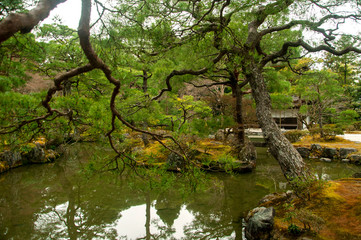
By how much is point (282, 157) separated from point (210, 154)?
343cm

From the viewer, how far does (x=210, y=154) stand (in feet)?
22.6

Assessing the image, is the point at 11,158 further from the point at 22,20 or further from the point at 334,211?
the point at 334,211

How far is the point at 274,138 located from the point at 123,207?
314 cm

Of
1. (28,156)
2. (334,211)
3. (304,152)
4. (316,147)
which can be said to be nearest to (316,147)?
(316,147)

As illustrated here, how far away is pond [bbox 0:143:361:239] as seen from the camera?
340 cm

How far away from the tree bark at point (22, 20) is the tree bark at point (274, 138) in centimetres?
273

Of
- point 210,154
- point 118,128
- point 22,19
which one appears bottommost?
point 210,154

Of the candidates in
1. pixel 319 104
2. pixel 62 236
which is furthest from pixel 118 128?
pixel 319 104

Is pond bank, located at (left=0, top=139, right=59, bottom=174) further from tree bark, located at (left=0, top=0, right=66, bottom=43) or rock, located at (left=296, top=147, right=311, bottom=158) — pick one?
rock, located at (left=296, top=147, right=311, bottom=158)

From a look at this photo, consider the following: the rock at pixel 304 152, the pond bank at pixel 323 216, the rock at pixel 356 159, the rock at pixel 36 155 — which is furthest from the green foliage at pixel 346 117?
the rock at pixel 36 155

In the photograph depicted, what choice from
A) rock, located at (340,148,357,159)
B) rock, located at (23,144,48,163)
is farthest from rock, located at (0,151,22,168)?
rock, located at (340,148,357,159)

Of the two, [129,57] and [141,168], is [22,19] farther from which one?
[141,168]

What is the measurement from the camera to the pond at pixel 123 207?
11.2 ft

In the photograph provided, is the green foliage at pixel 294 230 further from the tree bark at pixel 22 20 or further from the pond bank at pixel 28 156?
the pond bank at pixel 28 156
